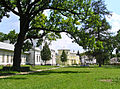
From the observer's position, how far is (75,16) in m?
22.4

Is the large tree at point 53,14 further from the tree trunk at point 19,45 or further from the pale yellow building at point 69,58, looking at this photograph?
the pale yellow building at point 69,58

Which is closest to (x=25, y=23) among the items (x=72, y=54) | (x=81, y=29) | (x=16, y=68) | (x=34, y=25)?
(x=34, y=25)

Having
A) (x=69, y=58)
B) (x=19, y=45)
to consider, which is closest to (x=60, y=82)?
(x=19, y=45)

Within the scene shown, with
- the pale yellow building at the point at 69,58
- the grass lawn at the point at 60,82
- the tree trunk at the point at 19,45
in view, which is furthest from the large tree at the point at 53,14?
the pale yellow building at the point at 69,58

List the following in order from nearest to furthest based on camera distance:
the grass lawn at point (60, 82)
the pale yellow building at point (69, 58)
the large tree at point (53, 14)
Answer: the grass lawn at point (60, 82)
the large tree at point (53, 14)
the pale yellow building at point (69, 58)

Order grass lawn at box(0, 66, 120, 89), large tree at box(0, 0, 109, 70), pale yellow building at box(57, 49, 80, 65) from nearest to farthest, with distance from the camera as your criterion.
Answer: grass lawn at box(0, 66, 120, 89) → large tree at box(0, 0, 109, 70) → pale yellow building at box(57, 49, 80, 65)

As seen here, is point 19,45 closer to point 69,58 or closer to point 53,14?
point 53,14

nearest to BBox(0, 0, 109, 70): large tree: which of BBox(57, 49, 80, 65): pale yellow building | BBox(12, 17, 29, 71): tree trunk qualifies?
BBox(12, 17, 29, 71): tree trunk

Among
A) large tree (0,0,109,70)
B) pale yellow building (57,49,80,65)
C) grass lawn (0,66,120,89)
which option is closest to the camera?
grass lawn (0,66,120,89)

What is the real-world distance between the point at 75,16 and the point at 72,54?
103899mm

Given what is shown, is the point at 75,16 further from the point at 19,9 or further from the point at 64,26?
the point at 19,9

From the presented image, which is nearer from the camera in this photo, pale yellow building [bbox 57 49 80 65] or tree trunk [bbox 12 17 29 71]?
tree trunk [bbox 12 17 29 71]

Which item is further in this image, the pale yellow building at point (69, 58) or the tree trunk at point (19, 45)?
the pale yellow building at point (69, 58)

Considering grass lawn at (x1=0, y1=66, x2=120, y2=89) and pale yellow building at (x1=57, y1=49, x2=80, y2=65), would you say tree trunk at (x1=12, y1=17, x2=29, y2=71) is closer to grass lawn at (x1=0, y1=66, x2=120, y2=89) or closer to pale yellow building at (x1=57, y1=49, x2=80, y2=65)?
grass lawn at (x1=0, y1=66, x2=120, y2=89)
